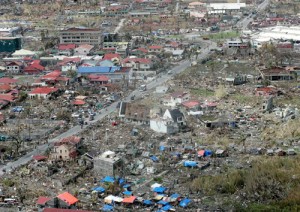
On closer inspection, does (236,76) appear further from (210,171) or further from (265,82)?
(210,171)

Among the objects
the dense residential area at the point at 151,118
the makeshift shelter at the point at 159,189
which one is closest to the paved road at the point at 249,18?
the dense residential area at the point at 151,118

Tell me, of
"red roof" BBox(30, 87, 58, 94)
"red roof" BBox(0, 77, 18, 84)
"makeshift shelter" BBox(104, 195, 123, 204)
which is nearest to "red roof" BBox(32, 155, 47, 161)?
"makeshift shelter" BBox(104, 195, 123, 204)

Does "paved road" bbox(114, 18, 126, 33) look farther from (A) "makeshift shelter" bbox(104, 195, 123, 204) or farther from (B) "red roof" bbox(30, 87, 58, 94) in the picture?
(A) "makeshift shelter" bbox(104, 195, 123, 204)

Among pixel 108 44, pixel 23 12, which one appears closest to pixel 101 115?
pixel 108 44

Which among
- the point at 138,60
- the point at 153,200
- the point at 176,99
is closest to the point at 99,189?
the point at 153,200

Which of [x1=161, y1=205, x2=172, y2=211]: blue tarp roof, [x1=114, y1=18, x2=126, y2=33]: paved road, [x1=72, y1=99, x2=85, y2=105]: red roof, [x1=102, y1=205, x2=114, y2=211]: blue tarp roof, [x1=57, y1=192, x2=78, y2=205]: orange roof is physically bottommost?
[x1=102, y1=205, x2=114, y2=211]: blue tarp roof
